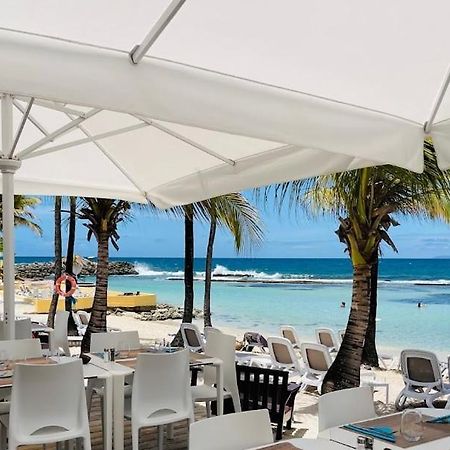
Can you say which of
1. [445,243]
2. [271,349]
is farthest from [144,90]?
[445,243]

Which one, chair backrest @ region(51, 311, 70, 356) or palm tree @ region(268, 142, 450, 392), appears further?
chair backrest @ region(51, 311, 70, 356)

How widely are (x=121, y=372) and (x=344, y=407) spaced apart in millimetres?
1757

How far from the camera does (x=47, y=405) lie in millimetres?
3639

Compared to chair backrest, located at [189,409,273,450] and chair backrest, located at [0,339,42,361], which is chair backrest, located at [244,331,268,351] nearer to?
chair backrest, located at [0,339,42,361]

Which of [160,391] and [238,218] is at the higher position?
[238,218]

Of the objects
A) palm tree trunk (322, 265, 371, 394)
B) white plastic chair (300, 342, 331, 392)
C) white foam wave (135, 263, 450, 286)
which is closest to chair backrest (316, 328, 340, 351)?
white plastic chair (300, 342, 331, 392)

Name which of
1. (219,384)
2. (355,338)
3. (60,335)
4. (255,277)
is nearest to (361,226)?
(355,338)

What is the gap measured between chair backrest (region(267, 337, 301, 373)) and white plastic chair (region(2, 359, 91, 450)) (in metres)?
4.37

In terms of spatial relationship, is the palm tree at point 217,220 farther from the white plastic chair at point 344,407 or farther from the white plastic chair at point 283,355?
the white plastic chair at point 344,407

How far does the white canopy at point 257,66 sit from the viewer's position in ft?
7.52

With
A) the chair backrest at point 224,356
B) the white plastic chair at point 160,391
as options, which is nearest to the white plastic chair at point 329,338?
the chair backrest at point 224,356

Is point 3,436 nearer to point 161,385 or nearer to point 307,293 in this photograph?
point 161,385

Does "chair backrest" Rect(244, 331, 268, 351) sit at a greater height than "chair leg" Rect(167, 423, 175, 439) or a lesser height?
greater

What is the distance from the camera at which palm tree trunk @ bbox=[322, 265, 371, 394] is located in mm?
6688
